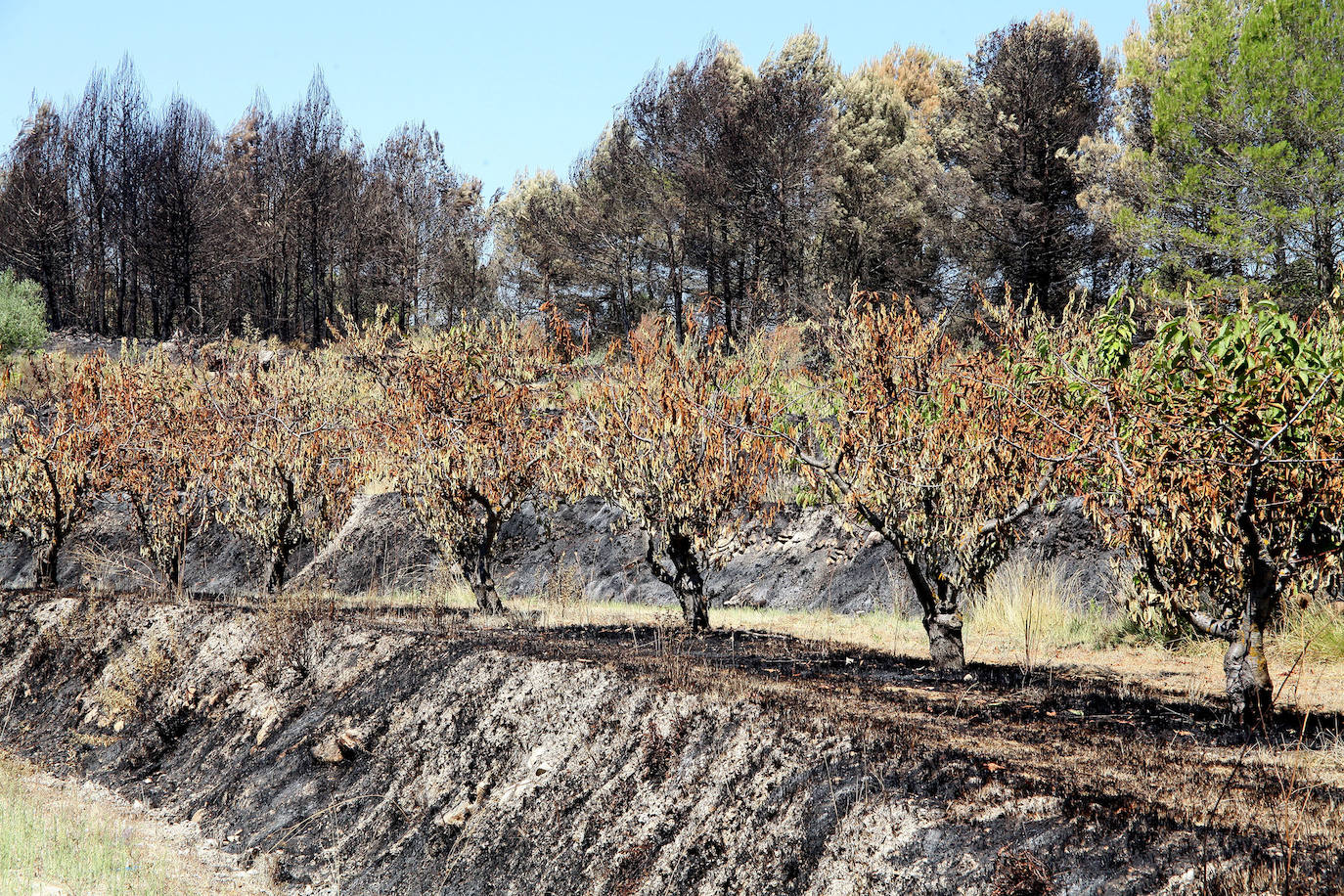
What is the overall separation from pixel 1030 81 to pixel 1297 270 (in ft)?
37.1

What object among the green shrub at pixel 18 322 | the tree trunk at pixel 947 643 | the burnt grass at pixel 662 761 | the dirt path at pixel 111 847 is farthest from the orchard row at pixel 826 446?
the green shrub at pixel 18 322

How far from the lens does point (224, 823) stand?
7219 millimetres

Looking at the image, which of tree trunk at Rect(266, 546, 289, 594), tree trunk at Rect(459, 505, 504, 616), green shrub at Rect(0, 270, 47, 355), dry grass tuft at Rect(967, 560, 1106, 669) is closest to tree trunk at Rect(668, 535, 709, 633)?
tree trunk at Rect(459, 505, 504, 616)

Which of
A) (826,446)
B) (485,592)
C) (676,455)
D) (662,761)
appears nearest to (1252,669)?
(826,446)

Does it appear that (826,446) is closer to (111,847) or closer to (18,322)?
(111,847)

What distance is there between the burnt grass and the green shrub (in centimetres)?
2043

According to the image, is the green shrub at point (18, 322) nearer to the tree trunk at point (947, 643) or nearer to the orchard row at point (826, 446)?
the orchard row at point (826, 446)

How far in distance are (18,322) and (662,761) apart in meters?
28.2

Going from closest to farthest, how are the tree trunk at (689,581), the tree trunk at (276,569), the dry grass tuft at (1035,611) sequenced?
the tree trunk at (689,581), the dry grass tuft at (1035,611), the tree trunk at (276,569)

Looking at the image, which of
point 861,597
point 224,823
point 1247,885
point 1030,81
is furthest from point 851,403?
point 1030,81

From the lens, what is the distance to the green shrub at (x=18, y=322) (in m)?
26.6

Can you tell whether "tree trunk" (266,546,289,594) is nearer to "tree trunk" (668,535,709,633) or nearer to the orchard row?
the orchard row

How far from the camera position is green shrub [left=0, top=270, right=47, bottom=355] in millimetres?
26586

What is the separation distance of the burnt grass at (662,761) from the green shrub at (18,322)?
20434 mm
